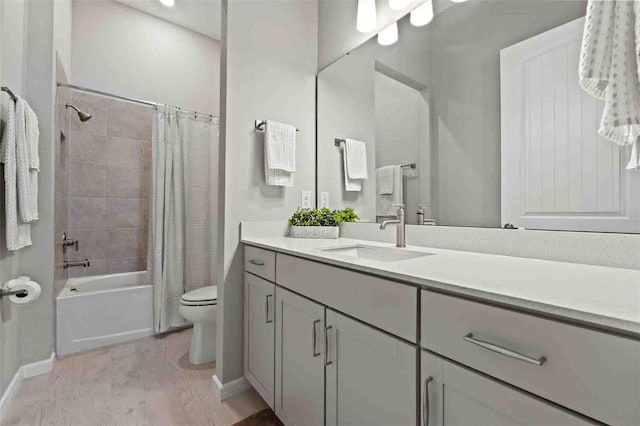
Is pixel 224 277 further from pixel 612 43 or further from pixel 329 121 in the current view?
pixel 612 43

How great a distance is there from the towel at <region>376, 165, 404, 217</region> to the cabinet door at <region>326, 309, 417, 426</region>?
792 millimetres

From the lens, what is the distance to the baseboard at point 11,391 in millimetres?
1522

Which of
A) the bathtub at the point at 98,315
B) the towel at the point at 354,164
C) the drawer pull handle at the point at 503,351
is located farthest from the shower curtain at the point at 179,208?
the drawer pull handle at the point at 503,351

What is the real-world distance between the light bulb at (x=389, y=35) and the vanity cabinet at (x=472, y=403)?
63.0 inches

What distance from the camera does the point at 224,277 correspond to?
168 centimetres

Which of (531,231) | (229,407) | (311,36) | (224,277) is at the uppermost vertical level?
(311,36)

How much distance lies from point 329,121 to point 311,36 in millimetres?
614

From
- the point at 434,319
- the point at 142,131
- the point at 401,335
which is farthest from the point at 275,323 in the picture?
the point at 142,131

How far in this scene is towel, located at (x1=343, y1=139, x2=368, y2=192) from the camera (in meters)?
1.89

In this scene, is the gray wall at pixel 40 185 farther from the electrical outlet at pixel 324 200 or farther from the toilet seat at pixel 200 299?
the electrical outlet at pixel 324 200

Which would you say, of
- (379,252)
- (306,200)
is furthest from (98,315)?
(379,252)

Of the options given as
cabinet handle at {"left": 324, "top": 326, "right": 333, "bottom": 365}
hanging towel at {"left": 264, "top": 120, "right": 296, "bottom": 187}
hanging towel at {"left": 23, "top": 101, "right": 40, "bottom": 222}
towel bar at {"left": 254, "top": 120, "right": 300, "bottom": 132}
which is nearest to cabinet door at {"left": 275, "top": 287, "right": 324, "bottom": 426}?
cabinet handle at {"left": 324, "top": 326, "right": 333, "bottom": 365}

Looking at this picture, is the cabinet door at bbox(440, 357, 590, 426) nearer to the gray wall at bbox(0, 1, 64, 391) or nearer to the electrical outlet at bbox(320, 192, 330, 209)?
the electrical outlet at bbox(320, 192, 330, 209)

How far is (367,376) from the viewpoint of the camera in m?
0.93
